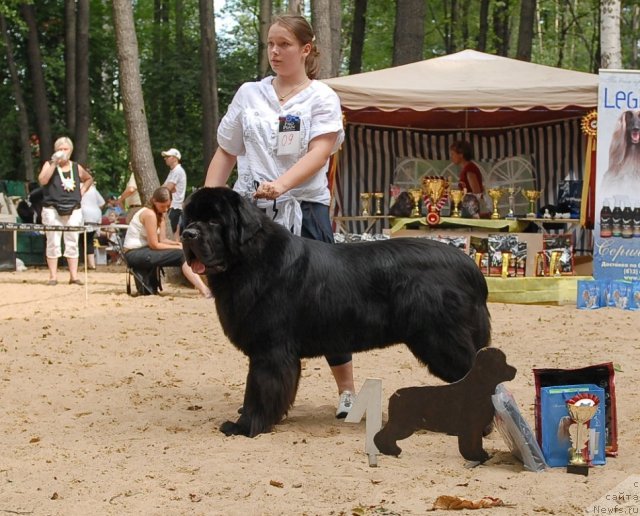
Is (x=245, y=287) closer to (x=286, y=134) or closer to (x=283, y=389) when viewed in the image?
(x=283, y=389)

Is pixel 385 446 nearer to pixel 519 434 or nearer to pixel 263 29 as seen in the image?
pixel 519 434

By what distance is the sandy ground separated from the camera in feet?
12.1

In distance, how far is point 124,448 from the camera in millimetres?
4543

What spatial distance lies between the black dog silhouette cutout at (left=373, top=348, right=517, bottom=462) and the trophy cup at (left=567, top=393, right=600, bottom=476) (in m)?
0.28

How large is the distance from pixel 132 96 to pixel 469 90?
5239 millimetres

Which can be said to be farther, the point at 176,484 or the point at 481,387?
the point at 481,387

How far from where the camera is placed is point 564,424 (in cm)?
403

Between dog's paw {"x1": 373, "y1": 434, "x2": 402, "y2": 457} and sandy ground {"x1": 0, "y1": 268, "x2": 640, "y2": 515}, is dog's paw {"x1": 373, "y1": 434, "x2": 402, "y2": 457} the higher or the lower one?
the higher one

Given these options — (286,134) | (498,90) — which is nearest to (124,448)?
(286,134)

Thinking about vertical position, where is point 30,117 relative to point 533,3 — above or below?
below

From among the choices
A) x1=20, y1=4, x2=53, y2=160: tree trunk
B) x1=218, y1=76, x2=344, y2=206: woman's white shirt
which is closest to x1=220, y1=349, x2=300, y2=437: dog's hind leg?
x1=218, y1=76, x2=344, y2=206: woman's white shirt

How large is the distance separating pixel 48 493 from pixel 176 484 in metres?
0.47

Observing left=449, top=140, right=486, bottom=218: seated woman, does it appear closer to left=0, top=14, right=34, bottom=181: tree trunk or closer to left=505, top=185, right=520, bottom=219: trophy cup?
left=505, top=185, right=520, bottom=219: trophy cup

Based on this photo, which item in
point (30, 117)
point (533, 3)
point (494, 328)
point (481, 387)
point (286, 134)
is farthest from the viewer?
point (30, 117)
